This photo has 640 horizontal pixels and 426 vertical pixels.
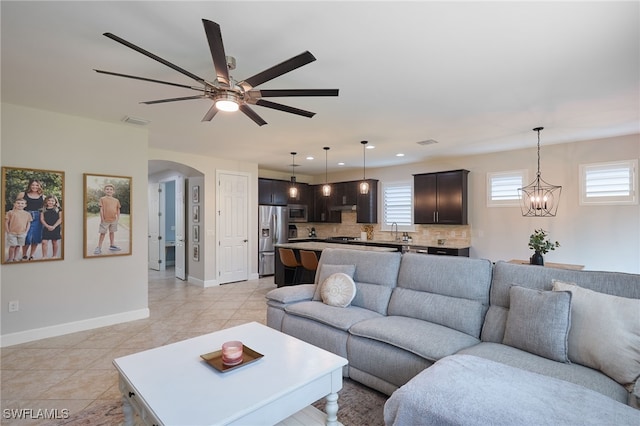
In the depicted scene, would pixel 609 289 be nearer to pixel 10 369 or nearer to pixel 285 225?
pixel 10 369

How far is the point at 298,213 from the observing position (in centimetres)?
840

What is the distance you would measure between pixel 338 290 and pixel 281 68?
83.3 inches

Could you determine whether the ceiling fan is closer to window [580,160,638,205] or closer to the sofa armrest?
the sofa armrest

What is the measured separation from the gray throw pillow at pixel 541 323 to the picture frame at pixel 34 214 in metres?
4.69

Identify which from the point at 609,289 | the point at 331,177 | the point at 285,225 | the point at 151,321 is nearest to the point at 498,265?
the point at 609,289

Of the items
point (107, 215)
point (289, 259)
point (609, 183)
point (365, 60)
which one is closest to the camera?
point (365, 60)

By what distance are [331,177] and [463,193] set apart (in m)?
3.68

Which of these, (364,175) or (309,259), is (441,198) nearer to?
(364,175)

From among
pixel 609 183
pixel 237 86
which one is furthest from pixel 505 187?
pixel 237 86

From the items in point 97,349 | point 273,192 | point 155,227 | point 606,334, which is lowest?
point 97,349

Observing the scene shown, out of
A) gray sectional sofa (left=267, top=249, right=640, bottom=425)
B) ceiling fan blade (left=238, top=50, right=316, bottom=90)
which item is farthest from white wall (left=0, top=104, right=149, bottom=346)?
ceiling fan blade (left=238, top=50, right=316, bottom=90)

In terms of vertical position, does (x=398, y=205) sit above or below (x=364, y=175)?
below

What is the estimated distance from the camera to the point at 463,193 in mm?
5980

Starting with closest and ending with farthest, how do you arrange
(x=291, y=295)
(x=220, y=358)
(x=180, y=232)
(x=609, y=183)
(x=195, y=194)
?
(x=220, y=358)
(x=291, y=295)
(x=609, y=183)
(x=195, y=194)
(x=180, y=232)
